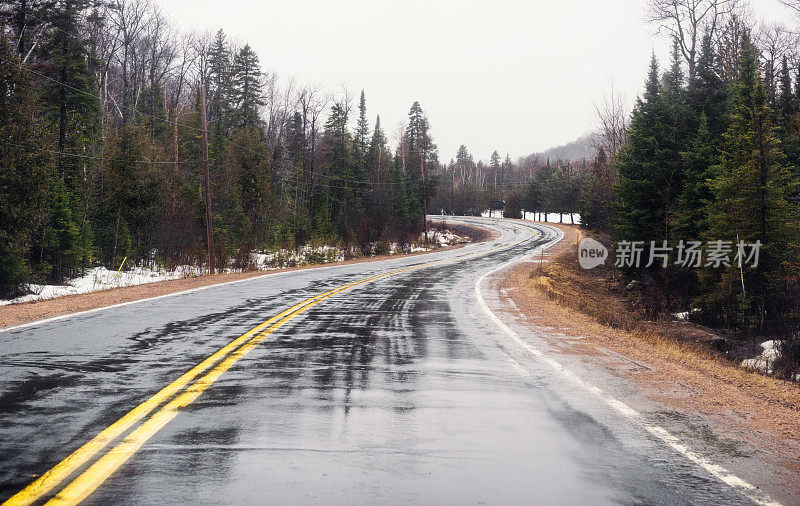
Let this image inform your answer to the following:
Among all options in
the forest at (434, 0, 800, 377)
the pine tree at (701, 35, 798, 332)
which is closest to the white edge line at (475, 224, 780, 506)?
the forest at (434, 0, 800, 377)

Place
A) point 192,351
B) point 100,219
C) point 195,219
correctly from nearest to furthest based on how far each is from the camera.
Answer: point 192,351
point 100,219
point 195,219

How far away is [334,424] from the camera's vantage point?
423cm

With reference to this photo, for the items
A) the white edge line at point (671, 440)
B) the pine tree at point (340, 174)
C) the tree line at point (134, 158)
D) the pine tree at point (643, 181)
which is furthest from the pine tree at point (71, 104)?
the pine tree at point (340, 174)

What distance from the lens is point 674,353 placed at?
29.5 feet

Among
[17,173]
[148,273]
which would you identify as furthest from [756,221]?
[17,173]

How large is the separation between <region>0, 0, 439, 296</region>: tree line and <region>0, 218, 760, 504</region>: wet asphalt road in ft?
46.3

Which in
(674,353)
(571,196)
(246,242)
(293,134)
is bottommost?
(674,353)

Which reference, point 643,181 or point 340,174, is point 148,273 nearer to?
point 643,181

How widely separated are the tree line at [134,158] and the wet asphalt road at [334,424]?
14121mm

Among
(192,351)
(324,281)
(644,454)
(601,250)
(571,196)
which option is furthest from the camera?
(571,196)

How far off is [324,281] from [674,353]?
41.1ft

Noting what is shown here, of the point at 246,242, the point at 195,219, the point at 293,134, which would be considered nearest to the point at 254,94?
the point at 293,134

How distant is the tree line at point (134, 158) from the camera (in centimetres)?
1870

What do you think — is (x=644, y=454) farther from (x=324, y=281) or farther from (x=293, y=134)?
(x=293, y=134)
